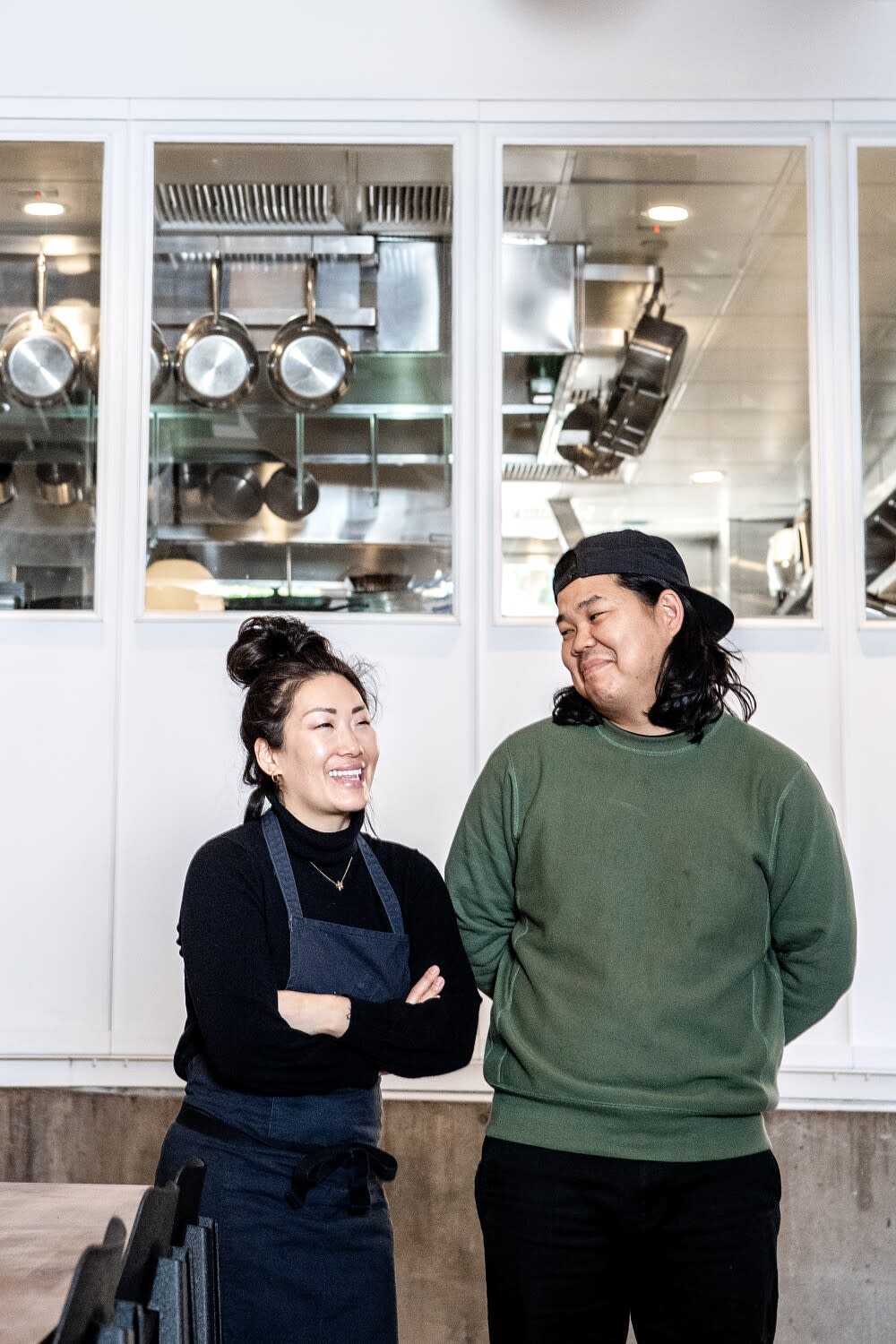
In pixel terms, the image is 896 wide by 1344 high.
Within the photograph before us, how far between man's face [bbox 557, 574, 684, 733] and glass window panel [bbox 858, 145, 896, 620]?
1.47 meters

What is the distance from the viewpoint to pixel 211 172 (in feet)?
11.3

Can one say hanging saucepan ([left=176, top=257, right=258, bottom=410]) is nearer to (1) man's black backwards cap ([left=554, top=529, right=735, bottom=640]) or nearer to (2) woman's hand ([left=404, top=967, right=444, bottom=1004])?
(1) man's black backwards cap ([left=554, top=529, right=735, bottom=640])

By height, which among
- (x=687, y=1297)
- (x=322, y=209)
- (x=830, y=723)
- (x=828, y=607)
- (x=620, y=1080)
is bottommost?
(x=687, y=1297)

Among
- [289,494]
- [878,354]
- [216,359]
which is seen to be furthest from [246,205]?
[878,354]

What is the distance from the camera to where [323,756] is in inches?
75.7

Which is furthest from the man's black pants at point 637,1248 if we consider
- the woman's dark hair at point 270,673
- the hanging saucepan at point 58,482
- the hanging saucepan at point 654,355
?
the hanging saucepan at point 654,355

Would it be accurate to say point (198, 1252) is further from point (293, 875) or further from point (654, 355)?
point (654, 355)

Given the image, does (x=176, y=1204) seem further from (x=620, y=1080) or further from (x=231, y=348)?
(x=231, y=348)

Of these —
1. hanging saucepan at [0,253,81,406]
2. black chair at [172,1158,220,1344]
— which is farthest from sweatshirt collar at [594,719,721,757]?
hanging saucepan at [0,253,81,406]

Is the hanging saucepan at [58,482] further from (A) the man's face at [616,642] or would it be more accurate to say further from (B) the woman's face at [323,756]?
(A) the man's face at [616,642]

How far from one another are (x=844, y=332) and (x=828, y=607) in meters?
0.66

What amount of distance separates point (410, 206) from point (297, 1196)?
Result: 2497 mm

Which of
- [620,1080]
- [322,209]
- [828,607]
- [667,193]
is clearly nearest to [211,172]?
[322,209]

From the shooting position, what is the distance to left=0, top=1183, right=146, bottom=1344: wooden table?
4.40 feet
